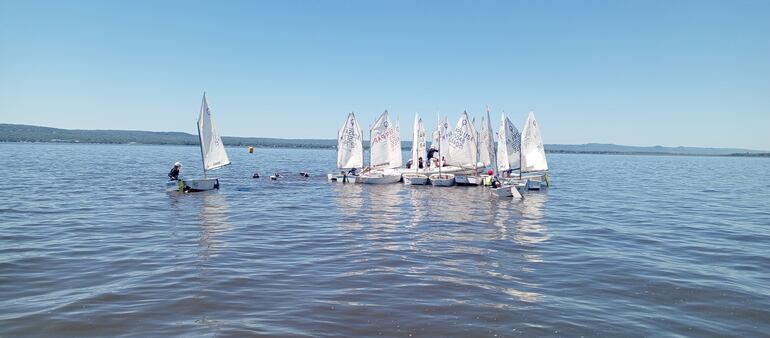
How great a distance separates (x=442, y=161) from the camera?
47.5 meters

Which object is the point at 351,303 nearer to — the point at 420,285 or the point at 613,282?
the point at 420,285

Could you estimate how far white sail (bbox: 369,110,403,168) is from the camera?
148 feet

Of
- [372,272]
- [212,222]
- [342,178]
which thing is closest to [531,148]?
[342,178]

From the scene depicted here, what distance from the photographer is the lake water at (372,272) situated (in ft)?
32.3

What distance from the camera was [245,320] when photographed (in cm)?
982

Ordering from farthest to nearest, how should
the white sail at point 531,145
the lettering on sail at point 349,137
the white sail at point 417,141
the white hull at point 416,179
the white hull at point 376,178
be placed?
the white sail at point 417,141 → the lettering on sail at point 349,137 → the white hull at point 376,178 → the white hull at point 416,179 → the white sail at point 531,145

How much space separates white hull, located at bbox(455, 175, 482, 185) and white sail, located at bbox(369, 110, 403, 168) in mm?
7208

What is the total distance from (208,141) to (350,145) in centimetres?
1374

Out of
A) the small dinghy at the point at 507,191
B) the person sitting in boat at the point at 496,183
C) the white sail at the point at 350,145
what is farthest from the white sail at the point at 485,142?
the white sail at the point at 350,145

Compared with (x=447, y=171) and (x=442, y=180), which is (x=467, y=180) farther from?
(x=447, y=171)

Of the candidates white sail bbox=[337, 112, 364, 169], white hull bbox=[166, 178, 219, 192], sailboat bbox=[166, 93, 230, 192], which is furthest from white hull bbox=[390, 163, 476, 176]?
white hull bbox=[166, 178, 219, 192]

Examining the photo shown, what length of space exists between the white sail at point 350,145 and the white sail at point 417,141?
5128 mm

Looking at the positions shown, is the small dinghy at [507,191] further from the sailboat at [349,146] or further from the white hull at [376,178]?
the sailboat at [349,146]

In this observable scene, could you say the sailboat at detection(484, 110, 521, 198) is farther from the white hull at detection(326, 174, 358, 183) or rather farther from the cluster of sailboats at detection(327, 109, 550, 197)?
the white hull at detection(326, 174, 358, 183)
